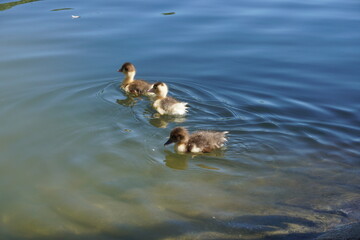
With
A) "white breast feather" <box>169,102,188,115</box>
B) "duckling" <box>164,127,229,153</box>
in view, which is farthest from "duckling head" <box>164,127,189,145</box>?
"white breast feather" <box>169,102,188,115</box>

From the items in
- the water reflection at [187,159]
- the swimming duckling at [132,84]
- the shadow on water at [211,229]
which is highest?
the swimming duckling at [132,84]

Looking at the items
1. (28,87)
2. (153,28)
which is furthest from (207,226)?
(153,28)

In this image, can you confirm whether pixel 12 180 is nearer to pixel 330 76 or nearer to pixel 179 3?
pixel 330 76

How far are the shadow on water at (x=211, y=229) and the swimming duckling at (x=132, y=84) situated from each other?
3.63 m

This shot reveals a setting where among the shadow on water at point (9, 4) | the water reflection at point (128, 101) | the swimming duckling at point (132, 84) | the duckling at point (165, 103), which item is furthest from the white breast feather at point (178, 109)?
the shadow on water at point (9, 4)

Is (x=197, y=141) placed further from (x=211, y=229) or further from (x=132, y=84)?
(x=132, y=84)

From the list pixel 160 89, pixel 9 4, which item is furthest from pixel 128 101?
pixel 9 4

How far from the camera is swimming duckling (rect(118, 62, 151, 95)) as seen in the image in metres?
7.82

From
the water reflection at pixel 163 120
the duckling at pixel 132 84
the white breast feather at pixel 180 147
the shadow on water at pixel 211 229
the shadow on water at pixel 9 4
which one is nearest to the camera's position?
the shadow on water at pixel 211 229

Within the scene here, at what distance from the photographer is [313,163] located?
18.4 feet

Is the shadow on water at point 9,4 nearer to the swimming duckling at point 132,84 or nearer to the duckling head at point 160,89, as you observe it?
the swimming duckling at point 132,84

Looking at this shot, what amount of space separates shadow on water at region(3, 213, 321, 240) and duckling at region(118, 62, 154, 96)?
3.63 metres

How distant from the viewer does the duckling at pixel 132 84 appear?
7820 mm

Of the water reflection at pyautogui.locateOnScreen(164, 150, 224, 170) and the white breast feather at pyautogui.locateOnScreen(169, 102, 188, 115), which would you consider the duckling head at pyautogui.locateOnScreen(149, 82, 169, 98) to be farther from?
the water reflection at pyautogui.locateOnScreen(164, 150, 224, 170)
